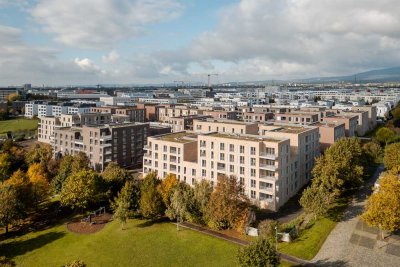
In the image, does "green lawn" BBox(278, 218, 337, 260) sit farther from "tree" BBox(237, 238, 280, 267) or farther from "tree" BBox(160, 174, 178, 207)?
"tree" BBox(160, 174, 178, 207)

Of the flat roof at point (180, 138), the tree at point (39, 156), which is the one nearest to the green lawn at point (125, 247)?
the flat roof at point (180, 138)

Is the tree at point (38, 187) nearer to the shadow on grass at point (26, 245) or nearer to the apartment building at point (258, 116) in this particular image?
the shadow on grass at point (26, 245)

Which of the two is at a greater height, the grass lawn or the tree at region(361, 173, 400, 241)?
the grass lawn

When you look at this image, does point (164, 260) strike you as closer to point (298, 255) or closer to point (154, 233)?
point (154, 233)

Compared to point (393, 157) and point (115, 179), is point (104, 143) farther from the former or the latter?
point (393, 157)

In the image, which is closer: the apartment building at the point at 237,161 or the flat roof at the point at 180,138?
the apartment building at the point at 237,161

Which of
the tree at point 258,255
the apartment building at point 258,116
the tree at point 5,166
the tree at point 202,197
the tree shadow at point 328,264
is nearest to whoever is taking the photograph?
the tree at point 258,255

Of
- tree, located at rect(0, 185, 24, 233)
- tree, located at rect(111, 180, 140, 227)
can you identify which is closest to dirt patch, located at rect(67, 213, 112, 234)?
tree, located at rect(111, 180, 140, 227)

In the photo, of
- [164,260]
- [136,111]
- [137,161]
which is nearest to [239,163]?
[164,260]
